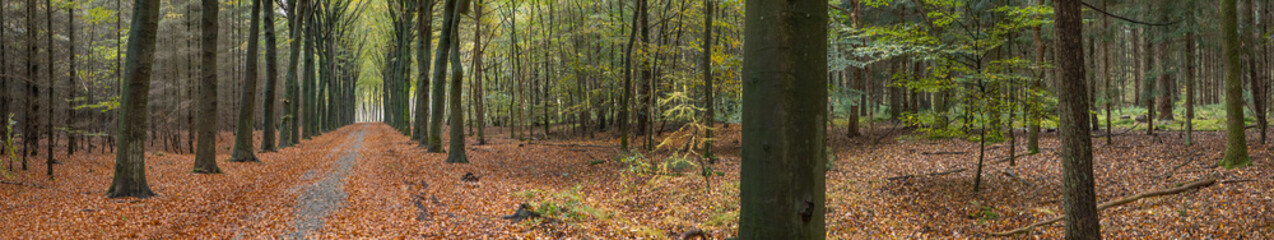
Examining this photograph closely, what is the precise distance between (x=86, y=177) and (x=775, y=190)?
45.5 feet

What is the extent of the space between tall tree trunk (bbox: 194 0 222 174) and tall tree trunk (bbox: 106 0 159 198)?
3.70 m

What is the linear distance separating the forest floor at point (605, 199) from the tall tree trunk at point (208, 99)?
679 mm

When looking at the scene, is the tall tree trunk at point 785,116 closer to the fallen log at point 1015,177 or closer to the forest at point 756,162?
the forest at point 756,162

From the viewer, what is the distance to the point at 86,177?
11.1m

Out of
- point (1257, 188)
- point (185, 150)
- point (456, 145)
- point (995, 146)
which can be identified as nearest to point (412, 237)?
point (456, 145)

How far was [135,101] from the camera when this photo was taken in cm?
862

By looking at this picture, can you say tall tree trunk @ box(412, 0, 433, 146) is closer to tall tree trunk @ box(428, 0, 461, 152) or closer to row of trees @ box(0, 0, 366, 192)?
tall tree trunk @ box(428, 0, 461, 152)

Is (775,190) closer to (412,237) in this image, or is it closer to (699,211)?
(412,237)

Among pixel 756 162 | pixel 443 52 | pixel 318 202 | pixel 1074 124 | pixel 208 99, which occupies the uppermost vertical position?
pixel 443 52

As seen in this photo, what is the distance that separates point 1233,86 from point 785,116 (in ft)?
32.9

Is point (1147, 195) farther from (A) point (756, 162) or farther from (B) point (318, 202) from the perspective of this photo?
(B) point (318, 202)

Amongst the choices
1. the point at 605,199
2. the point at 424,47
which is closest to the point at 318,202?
the point at 605,199

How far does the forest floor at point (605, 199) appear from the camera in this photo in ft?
22.1

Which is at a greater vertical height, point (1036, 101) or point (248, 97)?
point (248, 97)
